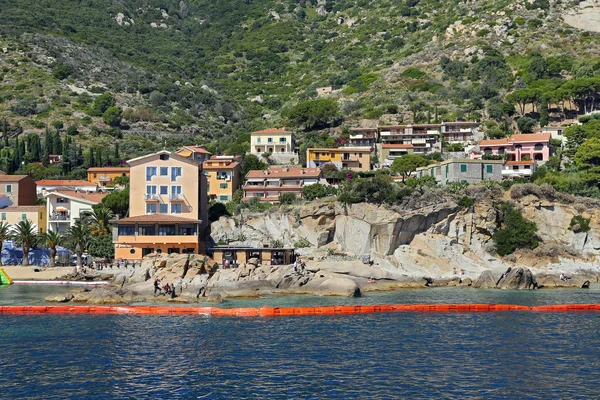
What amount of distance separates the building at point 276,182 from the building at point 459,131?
26.5 metres

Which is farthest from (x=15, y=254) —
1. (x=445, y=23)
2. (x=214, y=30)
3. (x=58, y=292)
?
(x=214, y=30)

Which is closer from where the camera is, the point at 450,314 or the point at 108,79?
the point at 450,314

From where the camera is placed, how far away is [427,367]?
94.0 ft

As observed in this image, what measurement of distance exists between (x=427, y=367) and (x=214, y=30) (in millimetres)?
171622

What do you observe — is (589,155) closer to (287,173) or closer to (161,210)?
(287,173)

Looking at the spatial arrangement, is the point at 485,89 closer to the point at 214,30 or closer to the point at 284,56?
the point at 284,56

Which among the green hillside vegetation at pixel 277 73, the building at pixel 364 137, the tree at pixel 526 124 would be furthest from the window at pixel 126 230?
the tree at pixel 526 124

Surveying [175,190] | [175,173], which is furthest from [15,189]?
[175,190]

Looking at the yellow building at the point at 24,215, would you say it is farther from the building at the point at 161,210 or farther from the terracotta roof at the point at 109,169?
the terracotta roof at the point at 109,169

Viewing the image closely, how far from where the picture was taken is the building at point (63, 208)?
228 feet

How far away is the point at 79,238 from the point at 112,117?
212 ft

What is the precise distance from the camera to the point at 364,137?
96875 mm

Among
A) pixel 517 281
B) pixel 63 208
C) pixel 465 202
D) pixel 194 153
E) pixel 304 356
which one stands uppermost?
pixel 194 153

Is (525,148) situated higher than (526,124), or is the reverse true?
(526,124)
